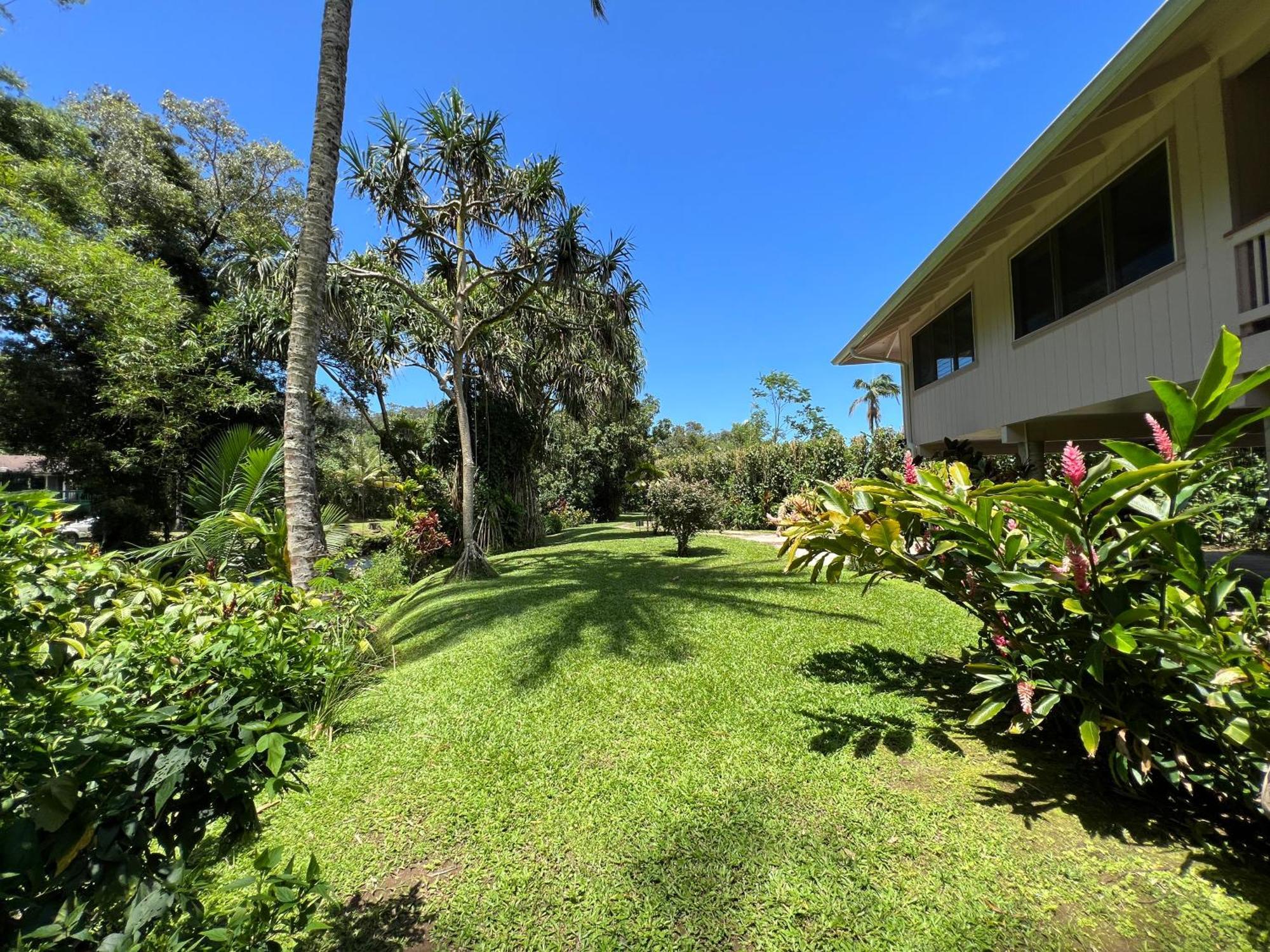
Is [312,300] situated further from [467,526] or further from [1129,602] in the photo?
[1129,602]

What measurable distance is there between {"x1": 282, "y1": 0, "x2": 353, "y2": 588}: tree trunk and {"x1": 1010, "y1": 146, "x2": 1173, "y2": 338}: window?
7164mm

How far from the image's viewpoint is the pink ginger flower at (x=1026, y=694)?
1.94 metres

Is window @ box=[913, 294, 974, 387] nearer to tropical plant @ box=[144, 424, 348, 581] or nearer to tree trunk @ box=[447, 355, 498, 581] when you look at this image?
tree trunk @ box=[447, 355, 498, 581]

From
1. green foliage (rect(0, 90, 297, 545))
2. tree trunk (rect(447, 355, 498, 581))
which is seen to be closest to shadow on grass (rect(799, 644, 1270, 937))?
tree trunk (rect(447, 355, 498, 581))

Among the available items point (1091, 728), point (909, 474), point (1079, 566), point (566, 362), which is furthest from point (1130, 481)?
point (566, 362)

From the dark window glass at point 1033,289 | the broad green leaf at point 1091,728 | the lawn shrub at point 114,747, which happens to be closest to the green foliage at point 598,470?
the dark window glass at point 1033,289

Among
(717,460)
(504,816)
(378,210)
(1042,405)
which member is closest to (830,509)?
(504,816)

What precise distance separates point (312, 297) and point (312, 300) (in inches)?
1.2

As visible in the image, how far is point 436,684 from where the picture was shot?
3723 millimetres

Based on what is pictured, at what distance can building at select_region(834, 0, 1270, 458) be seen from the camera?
11.0ft

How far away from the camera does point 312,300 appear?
4492mm

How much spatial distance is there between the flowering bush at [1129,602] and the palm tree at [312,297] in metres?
4.30

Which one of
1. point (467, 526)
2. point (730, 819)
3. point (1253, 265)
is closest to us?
point (730, 819)

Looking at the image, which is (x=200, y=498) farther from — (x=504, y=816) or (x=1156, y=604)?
(x=1156, y=604)
